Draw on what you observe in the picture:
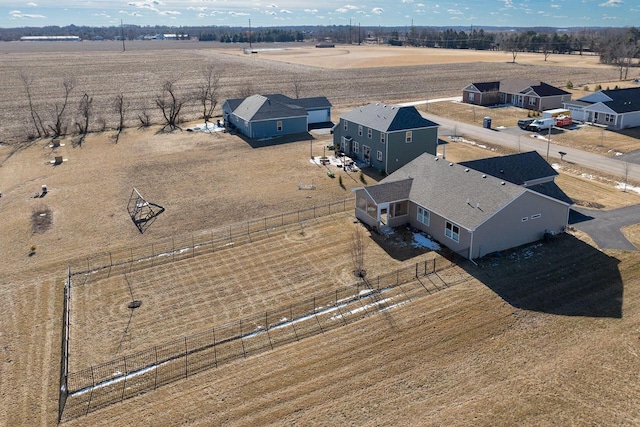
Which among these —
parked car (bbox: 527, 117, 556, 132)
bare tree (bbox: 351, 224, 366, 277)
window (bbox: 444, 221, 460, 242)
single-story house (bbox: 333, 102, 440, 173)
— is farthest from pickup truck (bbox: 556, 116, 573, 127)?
bare tree (bbox: 351, 224, 366, 277)

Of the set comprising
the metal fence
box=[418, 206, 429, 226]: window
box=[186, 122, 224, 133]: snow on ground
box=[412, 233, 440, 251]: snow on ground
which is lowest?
the metal fence

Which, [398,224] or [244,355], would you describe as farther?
[398,224]

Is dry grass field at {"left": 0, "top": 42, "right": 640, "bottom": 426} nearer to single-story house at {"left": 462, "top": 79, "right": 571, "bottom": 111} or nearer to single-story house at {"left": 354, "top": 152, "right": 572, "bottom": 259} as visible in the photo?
single-story house at {"left": 354, "top": 152, "right": 572, "bottom": 259}

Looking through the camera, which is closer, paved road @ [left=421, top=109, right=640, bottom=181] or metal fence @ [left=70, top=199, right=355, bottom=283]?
metal fence @ [left=70, top=199, right=355, bottom=283]

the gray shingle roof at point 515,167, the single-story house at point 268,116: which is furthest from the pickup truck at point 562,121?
the single-story house at point 268,116

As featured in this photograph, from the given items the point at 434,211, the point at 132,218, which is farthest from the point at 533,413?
the point at 132,218

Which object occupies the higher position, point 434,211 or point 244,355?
point 434,211

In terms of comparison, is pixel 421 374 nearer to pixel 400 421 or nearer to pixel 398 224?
pixel 400 421

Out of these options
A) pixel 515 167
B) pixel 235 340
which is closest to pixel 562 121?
pixel 515 167
